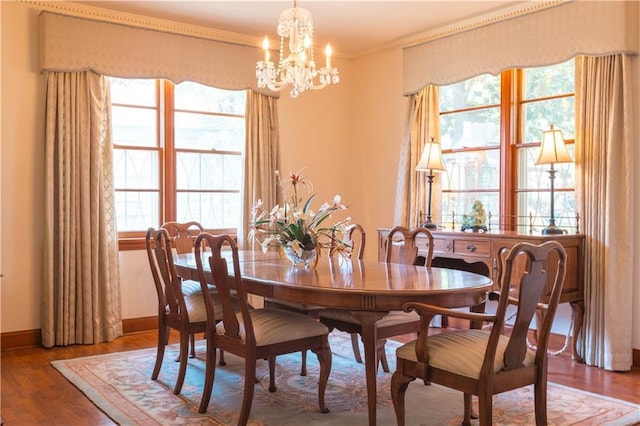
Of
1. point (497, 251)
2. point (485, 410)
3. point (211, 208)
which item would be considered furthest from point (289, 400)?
point (211, 208)

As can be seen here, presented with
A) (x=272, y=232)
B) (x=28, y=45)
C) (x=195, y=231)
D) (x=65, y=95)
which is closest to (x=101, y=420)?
(x=272, y=232)

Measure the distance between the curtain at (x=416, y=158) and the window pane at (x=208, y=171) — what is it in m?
1.52

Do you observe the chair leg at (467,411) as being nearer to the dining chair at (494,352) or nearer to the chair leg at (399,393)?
the dining chair at (494,352)

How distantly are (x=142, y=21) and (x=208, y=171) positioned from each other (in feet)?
4.63

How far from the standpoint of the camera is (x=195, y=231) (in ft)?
17.3

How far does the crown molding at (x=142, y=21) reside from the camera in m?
4.71

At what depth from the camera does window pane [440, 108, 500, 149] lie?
17.0ft

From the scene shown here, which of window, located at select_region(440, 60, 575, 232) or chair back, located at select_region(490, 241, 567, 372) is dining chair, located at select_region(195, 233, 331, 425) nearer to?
chair back, located at select_region(490, 241, 567, 372)

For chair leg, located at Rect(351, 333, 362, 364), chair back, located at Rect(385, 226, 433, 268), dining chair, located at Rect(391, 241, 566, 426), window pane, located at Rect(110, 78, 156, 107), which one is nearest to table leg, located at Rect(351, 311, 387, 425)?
dining chair, located at Rect(391, 241, 566, 426)

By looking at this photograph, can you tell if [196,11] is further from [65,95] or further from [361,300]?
[361,300]

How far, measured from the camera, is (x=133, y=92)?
527 centimetres

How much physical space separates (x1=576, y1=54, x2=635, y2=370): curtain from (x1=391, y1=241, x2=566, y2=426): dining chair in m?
1.66

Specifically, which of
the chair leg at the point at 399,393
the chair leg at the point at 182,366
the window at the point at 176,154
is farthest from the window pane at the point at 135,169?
the chair leg at the point at 399,393

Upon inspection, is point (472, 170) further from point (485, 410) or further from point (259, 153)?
point (485, 410)
